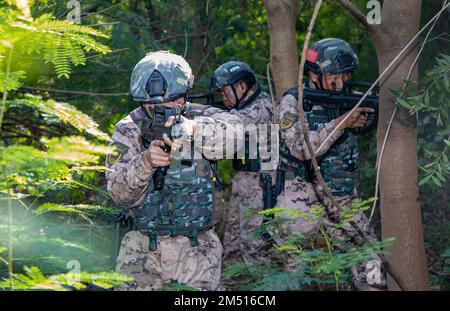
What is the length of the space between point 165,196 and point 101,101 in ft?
8.93

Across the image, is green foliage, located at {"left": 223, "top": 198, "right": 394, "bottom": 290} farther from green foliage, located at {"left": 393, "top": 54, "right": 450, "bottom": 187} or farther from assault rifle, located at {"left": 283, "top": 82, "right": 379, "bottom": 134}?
assault rifle, located at {"left": 283, "top": 82, "right": 379, "bottom": 134}

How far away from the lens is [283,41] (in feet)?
21.0

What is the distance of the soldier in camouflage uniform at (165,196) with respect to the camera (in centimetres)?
462

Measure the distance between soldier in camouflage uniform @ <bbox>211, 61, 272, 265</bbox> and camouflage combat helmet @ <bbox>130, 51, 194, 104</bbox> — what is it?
1.74 meters

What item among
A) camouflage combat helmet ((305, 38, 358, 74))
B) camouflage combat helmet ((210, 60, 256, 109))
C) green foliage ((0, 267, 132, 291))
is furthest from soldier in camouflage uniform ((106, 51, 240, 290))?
camouflage combat helmet ((210, 60, 256, 109))

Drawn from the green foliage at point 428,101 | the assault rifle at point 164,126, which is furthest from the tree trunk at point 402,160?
the assault rifle at point 164,126

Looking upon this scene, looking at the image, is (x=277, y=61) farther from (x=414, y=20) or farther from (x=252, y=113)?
(x=414, y=20)

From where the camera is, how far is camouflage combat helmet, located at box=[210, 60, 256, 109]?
6613mm

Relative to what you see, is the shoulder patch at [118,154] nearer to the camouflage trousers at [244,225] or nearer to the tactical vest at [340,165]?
the tactical vest at [340,165]

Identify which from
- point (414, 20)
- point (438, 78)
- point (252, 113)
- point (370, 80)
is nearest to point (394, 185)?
point (438, 78)
